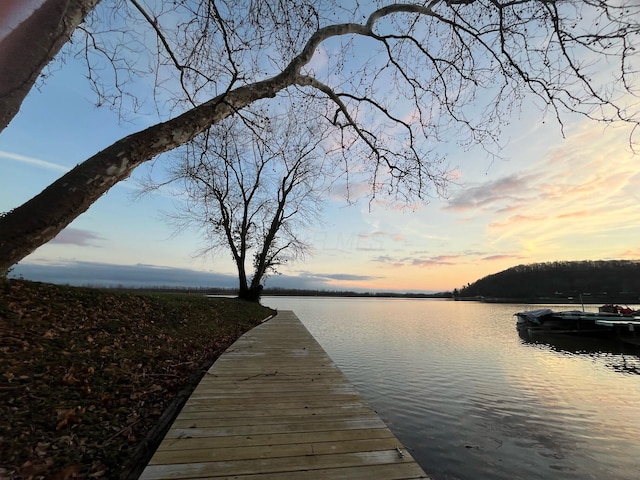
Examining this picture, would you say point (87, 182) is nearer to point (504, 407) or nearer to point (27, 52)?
point (27, 52)

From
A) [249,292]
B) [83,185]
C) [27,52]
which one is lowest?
[249,292]

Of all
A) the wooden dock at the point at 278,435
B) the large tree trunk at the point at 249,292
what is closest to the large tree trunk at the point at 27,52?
the wooden dock at the point at 278,435

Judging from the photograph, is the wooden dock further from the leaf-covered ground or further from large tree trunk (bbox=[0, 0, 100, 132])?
large tree trunk (bbox=[0, 0, 100, 132])

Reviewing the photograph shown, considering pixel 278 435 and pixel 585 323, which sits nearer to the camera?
pixel 278 435

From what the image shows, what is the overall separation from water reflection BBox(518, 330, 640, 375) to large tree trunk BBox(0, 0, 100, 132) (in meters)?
18.3

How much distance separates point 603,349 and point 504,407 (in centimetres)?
1578

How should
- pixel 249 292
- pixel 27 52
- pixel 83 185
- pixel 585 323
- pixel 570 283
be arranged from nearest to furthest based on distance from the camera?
pixel 27 52, pixel 83 185, pixel 249 292, pixel 585 323, pixel 570 283

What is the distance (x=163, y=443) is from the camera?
10.5 ft

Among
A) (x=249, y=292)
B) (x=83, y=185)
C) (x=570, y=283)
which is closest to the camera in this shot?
(x=83, y=185)

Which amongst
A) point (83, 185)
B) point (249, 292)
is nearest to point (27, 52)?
point (83, 185)

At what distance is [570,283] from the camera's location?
299 ft

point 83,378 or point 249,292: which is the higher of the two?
point 249,292

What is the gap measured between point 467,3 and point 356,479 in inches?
221

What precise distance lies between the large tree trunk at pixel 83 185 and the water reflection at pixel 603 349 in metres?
17.5
